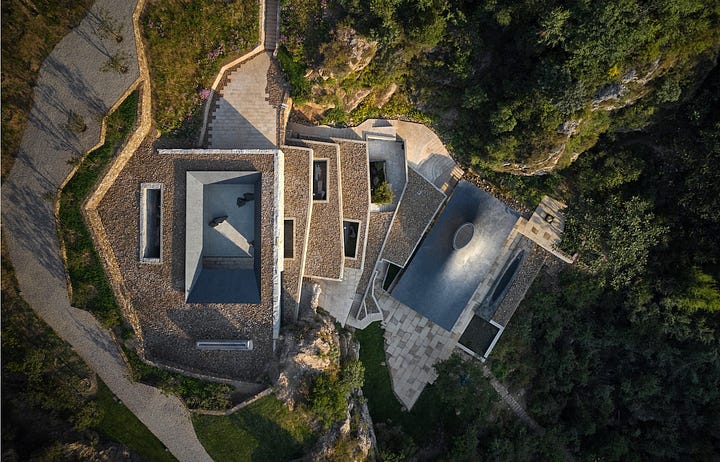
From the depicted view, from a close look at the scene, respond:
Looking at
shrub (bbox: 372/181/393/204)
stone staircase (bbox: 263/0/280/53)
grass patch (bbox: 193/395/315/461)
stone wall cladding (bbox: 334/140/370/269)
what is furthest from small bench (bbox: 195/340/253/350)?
stone staircase (bbox: 263/0/280/53)

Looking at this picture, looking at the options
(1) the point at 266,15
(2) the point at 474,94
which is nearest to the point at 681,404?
(2) the point at 474,94

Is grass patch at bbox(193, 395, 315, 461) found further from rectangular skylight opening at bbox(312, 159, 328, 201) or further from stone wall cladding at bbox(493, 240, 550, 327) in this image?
stone wall cladding at bbox(493, 240, 550, 327)

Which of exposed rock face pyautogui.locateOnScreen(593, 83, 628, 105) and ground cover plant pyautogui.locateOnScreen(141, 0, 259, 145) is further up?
exposed rock face pyautogui.locateOnScreen(593, 83, 628, 105)

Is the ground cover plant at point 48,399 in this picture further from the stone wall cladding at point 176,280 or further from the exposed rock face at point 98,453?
the stone wall cladding at point 176,280

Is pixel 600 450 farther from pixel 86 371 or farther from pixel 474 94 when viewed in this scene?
pixel 86 371

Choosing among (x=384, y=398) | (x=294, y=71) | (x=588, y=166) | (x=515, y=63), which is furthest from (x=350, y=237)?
(x=588, y=166)

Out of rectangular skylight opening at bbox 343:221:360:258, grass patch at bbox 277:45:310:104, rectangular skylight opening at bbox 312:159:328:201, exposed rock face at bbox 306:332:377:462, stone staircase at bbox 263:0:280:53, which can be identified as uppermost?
stone staircase at bbox 263:0:280:53
